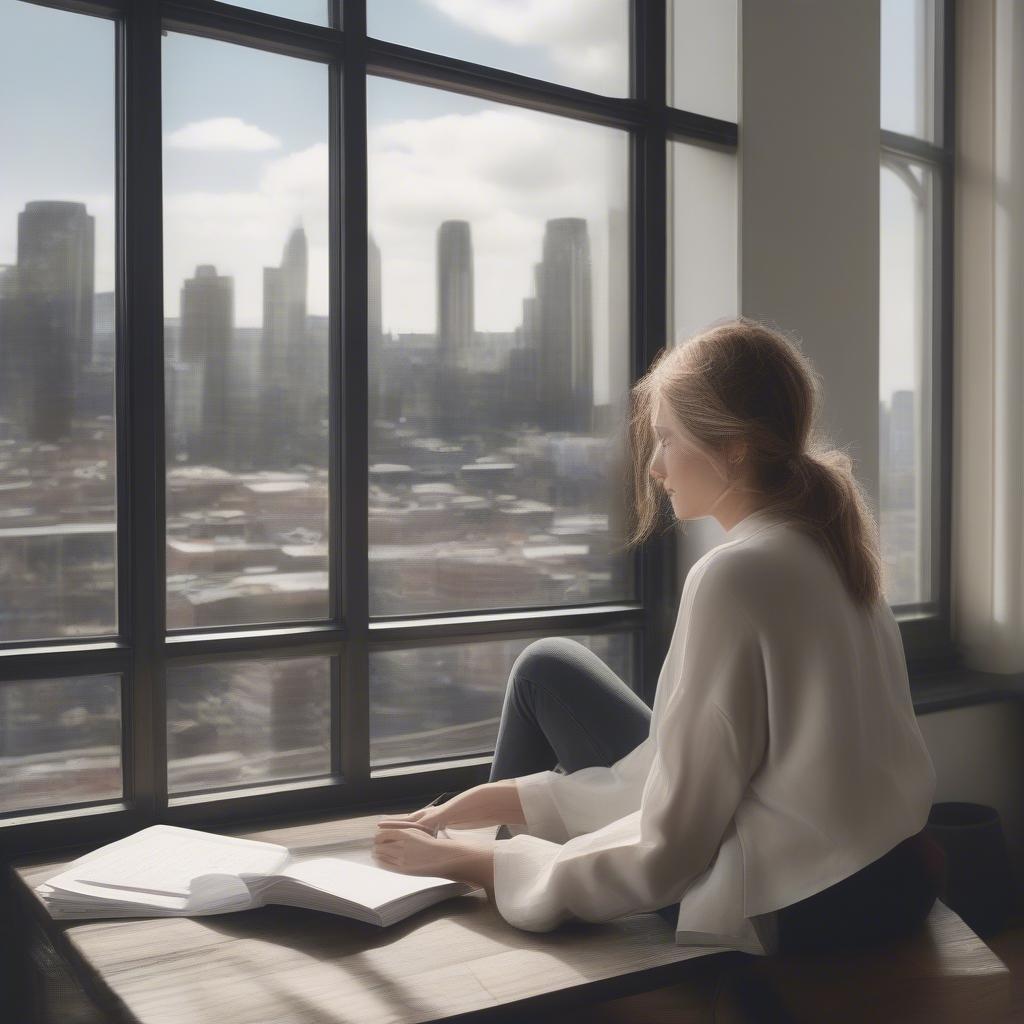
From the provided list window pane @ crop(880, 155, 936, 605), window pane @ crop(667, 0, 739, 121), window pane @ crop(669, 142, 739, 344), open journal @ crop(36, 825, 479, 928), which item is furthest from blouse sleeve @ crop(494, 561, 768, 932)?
window pane @ crop(880, 155, 936, 605)

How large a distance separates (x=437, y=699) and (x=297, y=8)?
143cm

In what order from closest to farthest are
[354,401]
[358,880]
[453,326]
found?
[358,880] → [354,401] → [453,326]

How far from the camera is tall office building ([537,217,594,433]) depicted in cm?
245

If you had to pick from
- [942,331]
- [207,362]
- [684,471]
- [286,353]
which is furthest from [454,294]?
[942,331]

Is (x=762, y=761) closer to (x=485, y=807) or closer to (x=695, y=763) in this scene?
(x=695, y=763)

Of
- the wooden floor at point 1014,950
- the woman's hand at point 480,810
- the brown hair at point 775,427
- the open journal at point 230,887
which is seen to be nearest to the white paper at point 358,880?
the open journal at point 230,887

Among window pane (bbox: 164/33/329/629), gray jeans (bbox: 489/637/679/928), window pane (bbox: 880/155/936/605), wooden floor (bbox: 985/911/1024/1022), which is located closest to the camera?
gray jeans (bbox: 489/637/679/928)

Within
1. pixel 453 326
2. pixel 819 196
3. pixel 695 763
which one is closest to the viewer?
pixel 695 763

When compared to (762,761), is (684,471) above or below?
above

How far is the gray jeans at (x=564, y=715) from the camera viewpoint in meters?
1.82

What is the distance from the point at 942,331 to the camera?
335cm

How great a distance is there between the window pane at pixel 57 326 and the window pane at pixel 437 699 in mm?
582

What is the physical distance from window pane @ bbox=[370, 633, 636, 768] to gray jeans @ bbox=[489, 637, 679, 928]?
401 millimetres

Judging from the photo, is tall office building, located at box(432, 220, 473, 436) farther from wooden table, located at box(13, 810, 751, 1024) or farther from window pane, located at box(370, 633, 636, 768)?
wooden table, located at box(13, 810, 751, 1024)
